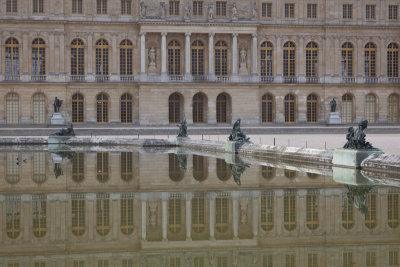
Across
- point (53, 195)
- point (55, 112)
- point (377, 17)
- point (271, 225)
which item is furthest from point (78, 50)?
point (271, 225)

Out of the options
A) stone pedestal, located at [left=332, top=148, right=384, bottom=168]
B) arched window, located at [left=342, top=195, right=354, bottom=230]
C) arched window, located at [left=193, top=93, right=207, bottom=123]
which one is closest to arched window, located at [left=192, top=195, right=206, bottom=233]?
arched window, located at [left=342, top=195, right=354, bottom=230]

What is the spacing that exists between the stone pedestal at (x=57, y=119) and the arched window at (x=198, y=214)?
124 ft

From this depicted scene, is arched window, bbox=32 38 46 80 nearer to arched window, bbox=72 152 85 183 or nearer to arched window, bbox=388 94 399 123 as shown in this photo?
arched window, bbox=72 152 85 183

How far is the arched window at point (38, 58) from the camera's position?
47656 millimetres

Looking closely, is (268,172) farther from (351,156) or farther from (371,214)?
(371,214)

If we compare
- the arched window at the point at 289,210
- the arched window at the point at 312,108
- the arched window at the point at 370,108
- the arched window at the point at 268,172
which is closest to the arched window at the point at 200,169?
the arched window at the point at 268,172

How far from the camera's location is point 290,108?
169ft

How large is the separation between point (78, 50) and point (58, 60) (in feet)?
6.45

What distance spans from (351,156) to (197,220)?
27.5ft

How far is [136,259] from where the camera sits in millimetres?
6211

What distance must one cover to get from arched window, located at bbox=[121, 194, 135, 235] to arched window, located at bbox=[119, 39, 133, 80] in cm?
3945

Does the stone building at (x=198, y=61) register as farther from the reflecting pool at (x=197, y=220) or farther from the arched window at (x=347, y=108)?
the reflecting pool at (x=197, y=220)

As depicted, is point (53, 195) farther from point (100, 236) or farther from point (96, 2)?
point (96, 2)

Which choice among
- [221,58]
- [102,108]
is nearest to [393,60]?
[221,58]
